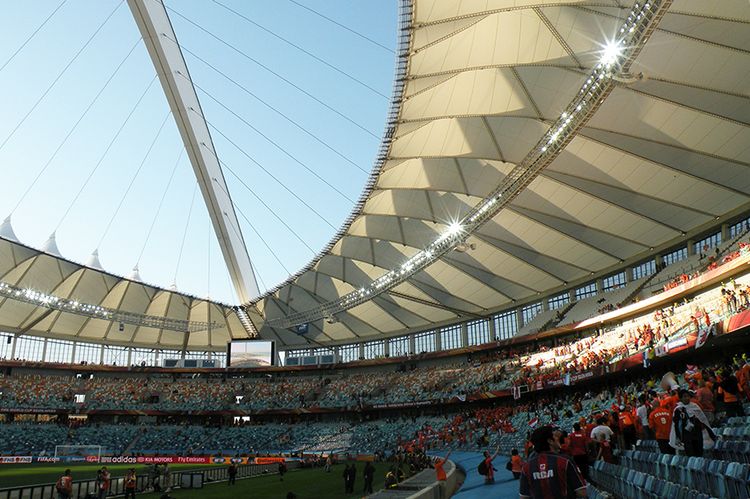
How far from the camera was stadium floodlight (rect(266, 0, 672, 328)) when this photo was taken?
2342 cm

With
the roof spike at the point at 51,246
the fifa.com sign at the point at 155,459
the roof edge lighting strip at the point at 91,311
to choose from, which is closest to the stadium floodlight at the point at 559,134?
the fifa.com sign at the point at 155,459

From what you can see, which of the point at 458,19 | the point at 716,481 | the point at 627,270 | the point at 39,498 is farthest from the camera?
the point at 627,270

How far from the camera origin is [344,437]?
62.9 m

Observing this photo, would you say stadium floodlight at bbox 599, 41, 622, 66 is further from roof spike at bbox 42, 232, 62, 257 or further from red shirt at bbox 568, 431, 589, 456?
roof spike at bbox 42, 232, 62, 257

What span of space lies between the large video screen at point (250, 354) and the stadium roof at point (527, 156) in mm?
12441

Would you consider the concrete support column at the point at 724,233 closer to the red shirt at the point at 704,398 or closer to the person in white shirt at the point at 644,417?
the person in white shirt at the point at 644,417

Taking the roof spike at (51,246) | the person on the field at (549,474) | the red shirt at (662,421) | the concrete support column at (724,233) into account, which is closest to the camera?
the person on the field at (549,474)

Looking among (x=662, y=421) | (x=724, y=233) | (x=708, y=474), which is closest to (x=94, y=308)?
(x=724, y=233)

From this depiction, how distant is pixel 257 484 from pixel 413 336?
41661mm

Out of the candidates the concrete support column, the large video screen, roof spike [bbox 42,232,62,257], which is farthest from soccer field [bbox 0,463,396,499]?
the large video screen

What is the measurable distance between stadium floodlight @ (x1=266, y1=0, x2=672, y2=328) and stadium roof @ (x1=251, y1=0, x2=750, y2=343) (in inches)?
24.9

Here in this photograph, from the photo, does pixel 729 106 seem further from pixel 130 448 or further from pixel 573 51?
pixel 130 448

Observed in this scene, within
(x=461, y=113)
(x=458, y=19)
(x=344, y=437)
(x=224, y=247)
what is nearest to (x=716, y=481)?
(x=458, y=19)

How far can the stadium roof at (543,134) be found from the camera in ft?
86.5
